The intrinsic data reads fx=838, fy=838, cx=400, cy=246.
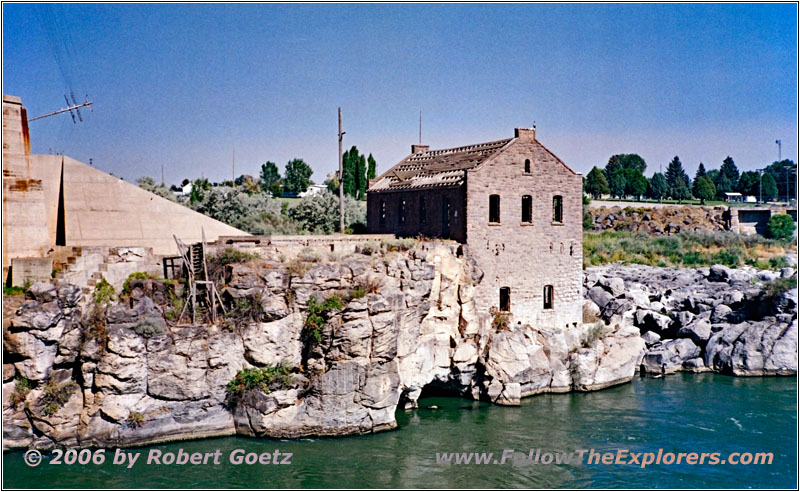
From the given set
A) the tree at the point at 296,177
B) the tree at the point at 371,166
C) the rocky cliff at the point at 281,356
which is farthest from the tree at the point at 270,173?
the rocky cliff at the point at 281,356

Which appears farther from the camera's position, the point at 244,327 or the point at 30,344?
the point at 244,327

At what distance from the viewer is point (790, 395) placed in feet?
107

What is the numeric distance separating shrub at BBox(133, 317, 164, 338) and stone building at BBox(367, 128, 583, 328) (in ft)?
39.9

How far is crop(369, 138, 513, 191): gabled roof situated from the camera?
3450 cm

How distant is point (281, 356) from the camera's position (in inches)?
1081

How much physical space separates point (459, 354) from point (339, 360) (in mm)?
5955

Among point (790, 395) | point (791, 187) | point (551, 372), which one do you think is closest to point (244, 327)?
point (551, 372)

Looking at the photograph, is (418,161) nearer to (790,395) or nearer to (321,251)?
(321,251)

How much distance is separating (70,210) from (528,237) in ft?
57.1

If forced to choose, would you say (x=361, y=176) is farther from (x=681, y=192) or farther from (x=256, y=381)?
(x=681, y=192)

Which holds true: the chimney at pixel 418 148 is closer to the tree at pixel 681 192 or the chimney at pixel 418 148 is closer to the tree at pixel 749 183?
the tree at pixel 681 192

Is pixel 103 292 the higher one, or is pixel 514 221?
pixel 514 221

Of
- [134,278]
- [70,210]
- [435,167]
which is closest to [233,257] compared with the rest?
[134,278]

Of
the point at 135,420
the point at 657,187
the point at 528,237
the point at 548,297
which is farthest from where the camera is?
the point at 657,187
